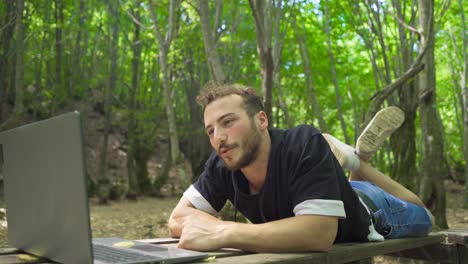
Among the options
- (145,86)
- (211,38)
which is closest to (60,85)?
(145,86)

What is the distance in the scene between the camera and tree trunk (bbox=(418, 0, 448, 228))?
726 cm

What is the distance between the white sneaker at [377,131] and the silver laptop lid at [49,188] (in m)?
2.74

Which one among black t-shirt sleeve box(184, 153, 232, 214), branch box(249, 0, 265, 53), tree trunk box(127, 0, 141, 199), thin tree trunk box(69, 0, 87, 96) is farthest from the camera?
thin tree trunk box(69, 0, 87, 96)

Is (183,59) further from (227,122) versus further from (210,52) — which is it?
(227,122)

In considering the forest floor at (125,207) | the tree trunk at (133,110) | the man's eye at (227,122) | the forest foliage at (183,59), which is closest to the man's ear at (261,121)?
the man's eye at (227,122)

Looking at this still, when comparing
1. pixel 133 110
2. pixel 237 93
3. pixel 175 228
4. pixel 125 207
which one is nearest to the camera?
pixel 237 93

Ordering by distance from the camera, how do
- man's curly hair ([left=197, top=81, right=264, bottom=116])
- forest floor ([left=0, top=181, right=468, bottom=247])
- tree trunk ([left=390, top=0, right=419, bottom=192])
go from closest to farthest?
man's curly hair ([left=197, top=81, right=264, bottom=116])
tree trunk ([left=390, top=0, right=419, bottom=192])
forest floor ([left=0, top=181, right=468, bottom=247])

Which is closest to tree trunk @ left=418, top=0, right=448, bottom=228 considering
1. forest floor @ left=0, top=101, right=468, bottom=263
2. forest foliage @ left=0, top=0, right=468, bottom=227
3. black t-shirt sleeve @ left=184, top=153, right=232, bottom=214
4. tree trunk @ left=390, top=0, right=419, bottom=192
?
forest floor @ left=0, top=101, right=468, bottom=263

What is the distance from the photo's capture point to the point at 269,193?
281 centimetres

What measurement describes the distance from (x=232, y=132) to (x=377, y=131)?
197 cm

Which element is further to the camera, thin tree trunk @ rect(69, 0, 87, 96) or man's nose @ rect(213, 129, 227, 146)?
thin tree trunk @ rect(69, 0, 87, 96)

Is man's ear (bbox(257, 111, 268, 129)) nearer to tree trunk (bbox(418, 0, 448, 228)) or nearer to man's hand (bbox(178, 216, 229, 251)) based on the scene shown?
man's hand (bbox(178, 216, 229, 251))

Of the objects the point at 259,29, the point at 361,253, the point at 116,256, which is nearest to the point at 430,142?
the point at 259,29

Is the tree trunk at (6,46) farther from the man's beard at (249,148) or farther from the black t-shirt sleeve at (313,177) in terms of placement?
the black t-shirt sleeve at (313,177)
